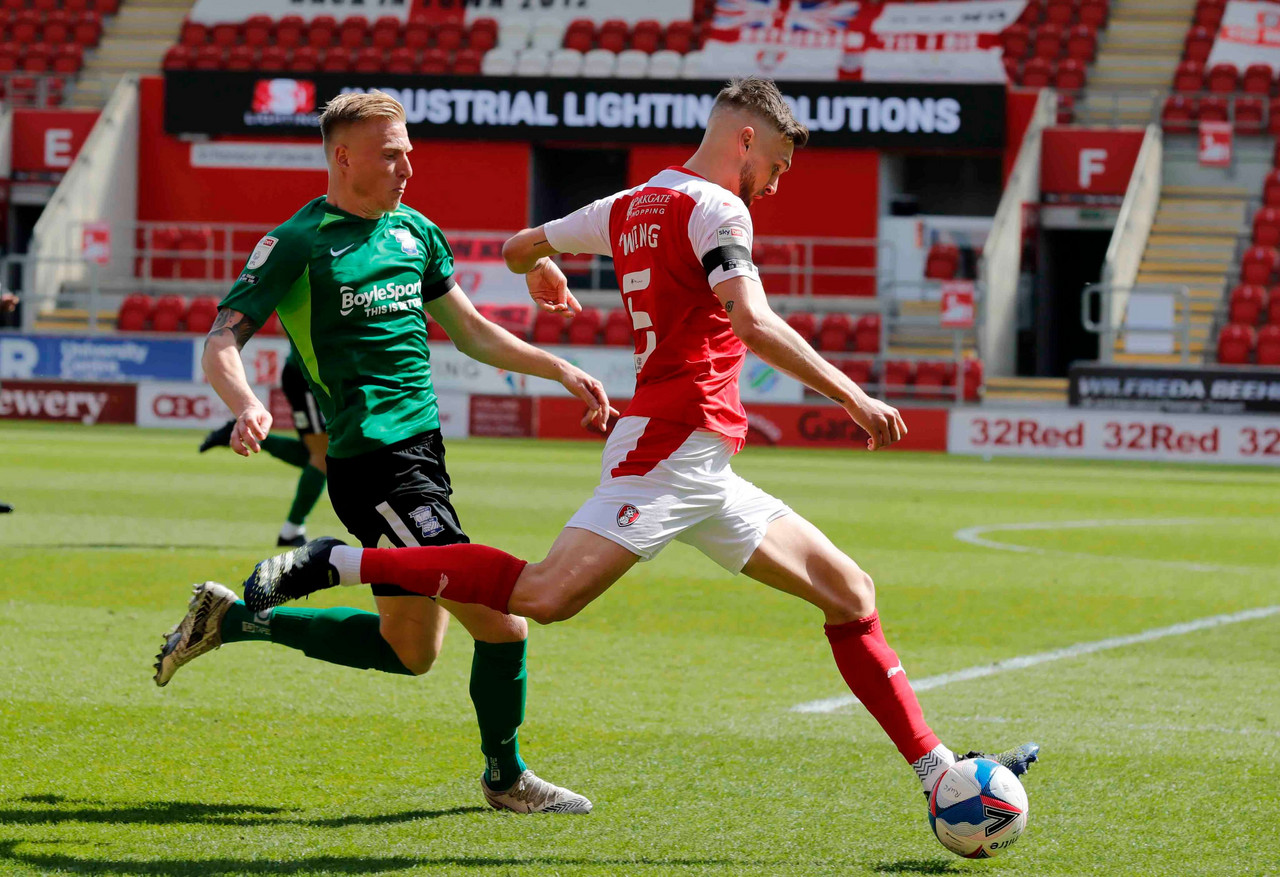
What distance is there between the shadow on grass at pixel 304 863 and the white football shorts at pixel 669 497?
74 cm

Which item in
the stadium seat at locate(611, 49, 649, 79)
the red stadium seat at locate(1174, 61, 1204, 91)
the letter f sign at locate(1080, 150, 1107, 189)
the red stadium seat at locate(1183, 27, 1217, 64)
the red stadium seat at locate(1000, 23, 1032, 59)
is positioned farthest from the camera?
the red stadium seat at locate(1000, 23, 1032, 59)

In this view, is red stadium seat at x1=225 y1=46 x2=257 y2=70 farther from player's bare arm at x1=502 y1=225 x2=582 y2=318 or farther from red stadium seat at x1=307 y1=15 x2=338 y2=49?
player's bare arm at x1=502 y1=225 x2=582 y2=318

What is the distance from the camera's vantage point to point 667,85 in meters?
28.9

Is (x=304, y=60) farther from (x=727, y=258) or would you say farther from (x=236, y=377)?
(x=727, y=258)

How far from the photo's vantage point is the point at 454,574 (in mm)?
4207

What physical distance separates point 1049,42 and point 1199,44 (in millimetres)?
2695

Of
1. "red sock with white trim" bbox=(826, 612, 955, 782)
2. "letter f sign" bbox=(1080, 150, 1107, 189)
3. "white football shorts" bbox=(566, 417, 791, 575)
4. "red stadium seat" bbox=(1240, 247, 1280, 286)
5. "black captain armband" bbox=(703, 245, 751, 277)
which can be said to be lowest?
"red sock with white trim" bbox=(826, 612, 955, 782)

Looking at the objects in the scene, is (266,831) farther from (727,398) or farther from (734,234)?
(734,234)

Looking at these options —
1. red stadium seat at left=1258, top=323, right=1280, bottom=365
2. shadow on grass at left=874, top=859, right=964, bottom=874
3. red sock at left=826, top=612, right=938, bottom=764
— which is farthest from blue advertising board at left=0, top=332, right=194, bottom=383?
shadow on grass at left=874, top=859, right=964, bottom=874

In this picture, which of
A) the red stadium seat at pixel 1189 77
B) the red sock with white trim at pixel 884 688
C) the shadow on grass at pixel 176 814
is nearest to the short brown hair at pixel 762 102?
the red sock with white trim at pixel 884 688

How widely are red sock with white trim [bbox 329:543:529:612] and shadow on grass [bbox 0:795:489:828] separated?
65cm

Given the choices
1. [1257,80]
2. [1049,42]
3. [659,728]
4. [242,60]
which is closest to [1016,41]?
[1049,42]

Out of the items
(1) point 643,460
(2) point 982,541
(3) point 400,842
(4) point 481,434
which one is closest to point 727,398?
(1) point 643,460

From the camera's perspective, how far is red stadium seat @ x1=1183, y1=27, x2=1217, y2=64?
1201 inches
